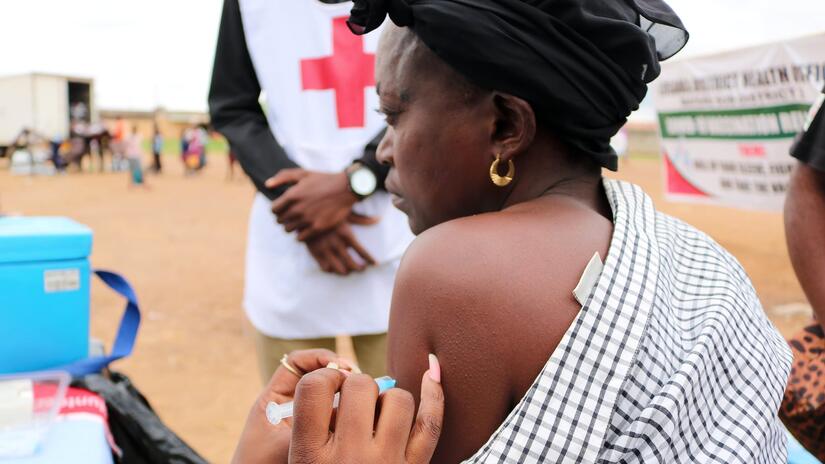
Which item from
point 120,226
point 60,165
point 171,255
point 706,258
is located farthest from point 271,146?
point 60,165

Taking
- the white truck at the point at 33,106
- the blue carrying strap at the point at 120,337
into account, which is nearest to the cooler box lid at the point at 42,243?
the blue carrying strap at the point at 120,337

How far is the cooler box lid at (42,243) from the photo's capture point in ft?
5.58

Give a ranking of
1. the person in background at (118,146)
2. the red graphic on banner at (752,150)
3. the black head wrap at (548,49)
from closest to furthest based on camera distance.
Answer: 1. the black head wrap at (548,49)
2. the red graphic on banner at (752,150)
3. the person in background at (118,146)

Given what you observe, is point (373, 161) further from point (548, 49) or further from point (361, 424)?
point (361, 424)

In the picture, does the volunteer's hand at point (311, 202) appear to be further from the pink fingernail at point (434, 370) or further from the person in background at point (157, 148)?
the person in background at point (157, 148)

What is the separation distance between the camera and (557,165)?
110cm

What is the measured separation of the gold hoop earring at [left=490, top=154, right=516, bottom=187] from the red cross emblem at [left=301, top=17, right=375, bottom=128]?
1005 mm

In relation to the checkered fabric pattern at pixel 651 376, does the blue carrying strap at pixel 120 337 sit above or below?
below

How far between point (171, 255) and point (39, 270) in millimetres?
7784

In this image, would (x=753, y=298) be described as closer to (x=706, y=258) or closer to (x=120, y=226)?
(x=706, y=258)

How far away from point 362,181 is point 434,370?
44.2 inches

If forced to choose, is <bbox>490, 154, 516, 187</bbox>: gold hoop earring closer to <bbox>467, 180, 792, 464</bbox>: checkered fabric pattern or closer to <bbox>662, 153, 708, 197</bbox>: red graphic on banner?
<bbox>467, 180, 792, 464</bbox>: checkered fabric pattern

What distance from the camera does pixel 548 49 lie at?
98 centimetres

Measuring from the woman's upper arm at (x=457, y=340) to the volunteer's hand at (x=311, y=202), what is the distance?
1.05 m
